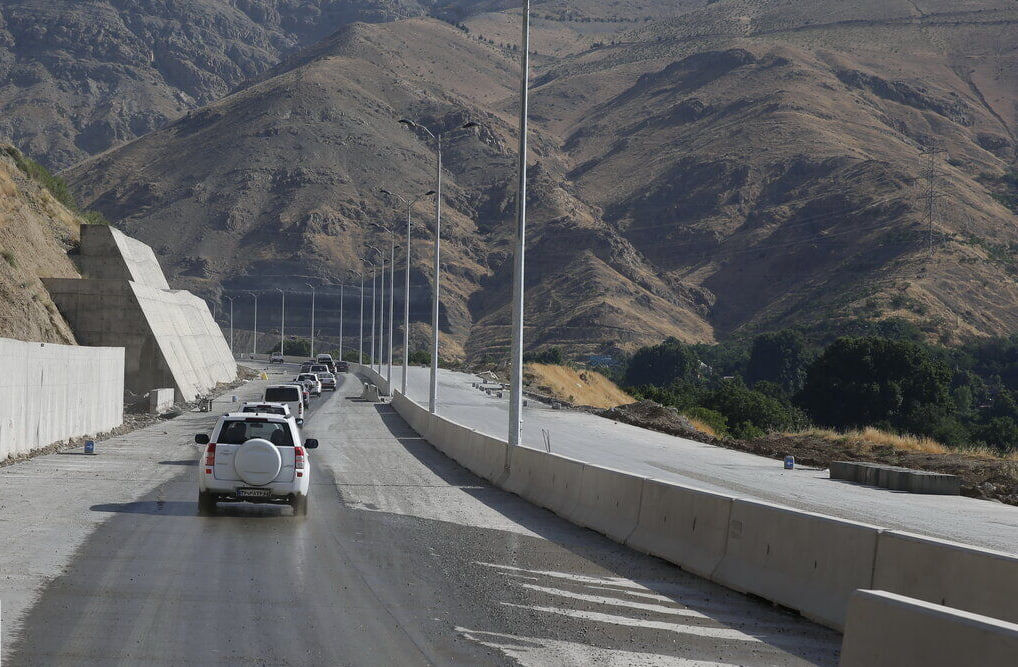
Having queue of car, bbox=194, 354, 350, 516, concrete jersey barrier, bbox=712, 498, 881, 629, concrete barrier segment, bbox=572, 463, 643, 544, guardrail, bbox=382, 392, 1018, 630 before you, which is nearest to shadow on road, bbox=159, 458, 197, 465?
queue of car, bbox=194, 354, 350, 516

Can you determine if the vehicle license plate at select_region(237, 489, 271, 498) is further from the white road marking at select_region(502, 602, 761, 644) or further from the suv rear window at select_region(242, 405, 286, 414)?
the suv rear window at select_region(242, 405, 286, 414)

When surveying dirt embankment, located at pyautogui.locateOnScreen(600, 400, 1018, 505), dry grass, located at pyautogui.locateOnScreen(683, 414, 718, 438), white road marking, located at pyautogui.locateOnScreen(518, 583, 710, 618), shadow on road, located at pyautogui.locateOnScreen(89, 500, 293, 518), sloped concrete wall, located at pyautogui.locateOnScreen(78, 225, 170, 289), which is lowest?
dry grass, located at pyautogui.locateOnScreen(683, 414, 718, 438)

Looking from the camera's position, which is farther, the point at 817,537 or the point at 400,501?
the point at 400,501

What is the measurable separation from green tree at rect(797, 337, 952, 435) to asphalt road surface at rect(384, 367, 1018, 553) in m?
27.1

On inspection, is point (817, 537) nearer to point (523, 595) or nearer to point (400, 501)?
point (523, 595)

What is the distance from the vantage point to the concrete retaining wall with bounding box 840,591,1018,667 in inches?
244

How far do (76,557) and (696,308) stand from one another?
16849cm

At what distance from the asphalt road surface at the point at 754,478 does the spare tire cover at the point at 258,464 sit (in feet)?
38.0

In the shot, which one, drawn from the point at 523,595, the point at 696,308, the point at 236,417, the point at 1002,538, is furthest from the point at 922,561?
the point at 696,308

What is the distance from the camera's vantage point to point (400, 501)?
22.5 m

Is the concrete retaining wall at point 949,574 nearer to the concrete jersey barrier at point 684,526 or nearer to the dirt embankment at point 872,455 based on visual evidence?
the concrete jersey barrier at point 684,526

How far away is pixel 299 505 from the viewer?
19.7 m

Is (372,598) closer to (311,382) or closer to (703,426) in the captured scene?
(311,382)

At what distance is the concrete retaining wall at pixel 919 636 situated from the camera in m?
6.20
